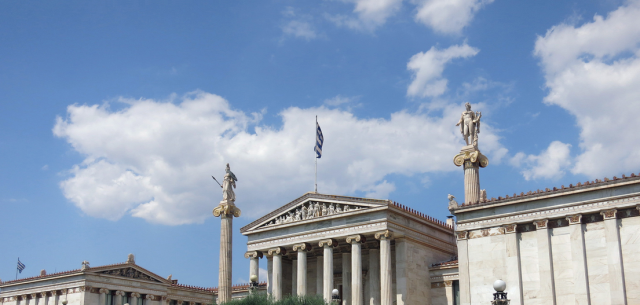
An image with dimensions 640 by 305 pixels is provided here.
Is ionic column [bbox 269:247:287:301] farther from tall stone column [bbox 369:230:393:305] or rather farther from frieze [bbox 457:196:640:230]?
frieze [bbox 457:196:640:230]

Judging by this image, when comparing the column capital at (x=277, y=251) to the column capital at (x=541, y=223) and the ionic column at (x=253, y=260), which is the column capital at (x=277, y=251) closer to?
the ionic column at (x=253, y=260)

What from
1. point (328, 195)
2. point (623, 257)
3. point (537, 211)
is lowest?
point (623, 257)

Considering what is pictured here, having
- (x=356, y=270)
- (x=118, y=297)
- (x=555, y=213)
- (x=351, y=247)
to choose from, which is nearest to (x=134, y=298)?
(x=118, y=297)

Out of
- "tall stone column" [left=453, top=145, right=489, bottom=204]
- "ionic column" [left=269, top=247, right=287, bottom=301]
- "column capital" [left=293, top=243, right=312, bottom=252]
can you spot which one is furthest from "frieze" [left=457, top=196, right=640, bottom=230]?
"ionic column" [left=269, top=247, right=287, bottom=301]

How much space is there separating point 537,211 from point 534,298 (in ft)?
16.4

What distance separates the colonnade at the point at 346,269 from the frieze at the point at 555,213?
825cm

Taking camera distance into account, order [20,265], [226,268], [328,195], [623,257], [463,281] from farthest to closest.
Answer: [20,265], [226,268], [328,195], [463,281], [623,257]

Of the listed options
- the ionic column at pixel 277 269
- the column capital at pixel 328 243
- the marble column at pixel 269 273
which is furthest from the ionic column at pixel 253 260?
the column capital at pixel 328 243

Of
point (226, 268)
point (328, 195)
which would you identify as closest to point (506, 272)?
point (328, 195)

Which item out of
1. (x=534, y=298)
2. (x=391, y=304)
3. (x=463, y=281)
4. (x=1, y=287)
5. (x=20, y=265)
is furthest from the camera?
(x=20, y=265)

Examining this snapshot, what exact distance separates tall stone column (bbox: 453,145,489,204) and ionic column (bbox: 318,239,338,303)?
38.8 feet

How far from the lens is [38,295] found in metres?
60.8

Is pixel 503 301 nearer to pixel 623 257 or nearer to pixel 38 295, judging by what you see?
pixel 623 257

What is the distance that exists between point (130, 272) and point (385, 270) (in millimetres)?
26377
